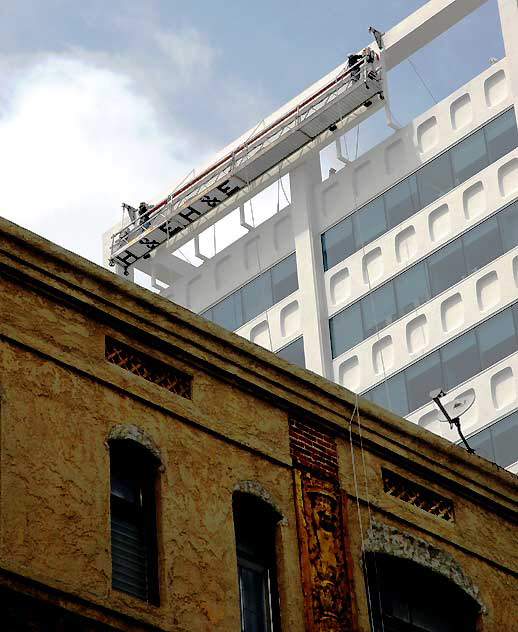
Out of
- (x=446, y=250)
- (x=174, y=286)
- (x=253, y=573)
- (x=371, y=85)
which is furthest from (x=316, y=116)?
(x=253, y=573)

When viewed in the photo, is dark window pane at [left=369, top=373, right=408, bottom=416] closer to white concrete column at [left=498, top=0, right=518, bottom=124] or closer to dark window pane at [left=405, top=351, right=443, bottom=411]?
dark window pane at [left=405, top=351, right=443, bottom=411]

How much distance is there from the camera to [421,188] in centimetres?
5028

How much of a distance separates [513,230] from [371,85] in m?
5.64

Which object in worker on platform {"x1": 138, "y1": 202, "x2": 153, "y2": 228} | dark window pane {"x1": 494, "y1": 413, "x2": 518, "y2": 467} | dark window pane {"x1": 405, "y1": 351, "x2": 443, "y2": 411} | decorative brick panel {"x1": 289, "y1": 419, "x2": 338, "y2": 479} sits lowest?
decorative brick panel {"x1": 289, "y1": 419, "x2": 338, "y2": 479}

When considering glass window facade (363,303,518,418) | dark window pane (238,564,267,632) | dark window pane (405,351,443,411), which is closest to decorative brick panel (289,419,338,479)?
dark window pane (238,564,267,632)

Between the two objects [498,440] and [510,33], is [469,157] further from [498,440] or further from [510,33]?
[498,440]

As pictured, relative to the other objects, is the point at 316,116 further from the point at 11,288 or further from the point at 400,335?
the point at 11,288

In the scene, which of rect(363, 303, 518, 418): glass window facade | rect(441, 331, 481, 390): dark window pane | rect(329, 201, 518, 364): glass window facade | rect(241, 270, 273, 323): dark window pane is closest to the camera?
rect(363, 303, 518, 418): glass window facade

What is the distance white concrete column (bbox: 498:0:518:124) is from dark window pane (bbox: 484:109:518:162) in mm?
823

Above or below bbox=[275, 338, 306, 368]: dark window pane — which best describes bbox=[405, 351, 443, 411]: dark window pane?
below

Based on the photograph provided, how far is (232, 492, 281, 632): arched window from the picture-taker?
19500mm

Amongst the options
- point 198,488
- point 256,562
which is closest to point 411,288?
point 256,562

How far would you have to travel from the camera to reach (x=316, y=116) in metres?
49.4

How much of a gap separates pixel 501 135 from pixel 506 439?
897 centimetres
